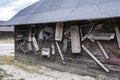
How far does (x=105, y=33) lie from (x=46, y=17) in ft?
11.2

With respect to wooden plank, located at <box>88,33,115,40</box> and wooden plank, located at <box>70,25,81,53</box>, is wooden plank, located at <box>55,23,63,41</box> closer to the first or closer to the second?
wooden plank, located at <box>70,25,81,53</box>

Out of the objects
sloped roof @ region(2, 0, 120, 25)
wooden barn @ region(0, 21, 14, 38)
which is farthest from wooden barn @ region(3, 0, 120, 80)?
wooden barn @ region(0, 21, 14, 38)

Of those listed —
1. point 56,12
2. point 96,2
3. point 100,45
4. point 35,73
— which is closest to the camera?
point 100,45

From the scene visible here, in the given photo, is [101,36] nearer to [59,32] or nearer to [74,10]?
[74,10]

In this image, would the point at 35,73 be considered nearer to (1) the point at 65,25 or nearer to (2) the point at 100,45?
(1) the point at 65,25

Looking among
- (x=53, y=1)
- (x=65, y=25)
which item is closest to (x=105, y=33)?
(x=65, y=25)

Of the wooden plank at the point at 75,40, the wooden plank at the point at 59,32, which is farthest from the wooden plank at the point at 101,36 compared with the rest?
the wooden plank at the point at 59,32

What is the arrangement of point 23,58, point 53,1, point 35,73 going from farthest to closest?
point 23,58
point 53,1
point 35,73

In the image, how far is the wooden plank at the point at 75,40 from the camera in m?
8.20

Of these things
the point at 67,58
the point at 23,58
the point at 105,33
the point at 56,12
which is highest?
the point at 56,12

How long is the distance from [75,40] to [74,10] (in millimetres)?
1296

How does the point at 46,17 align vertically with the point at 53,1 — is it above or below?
below

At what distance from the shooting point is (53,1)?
432 inches

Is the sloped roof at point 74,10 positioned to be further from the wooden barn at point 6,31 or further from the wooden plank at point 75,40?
the wooden barn at point 6,31
